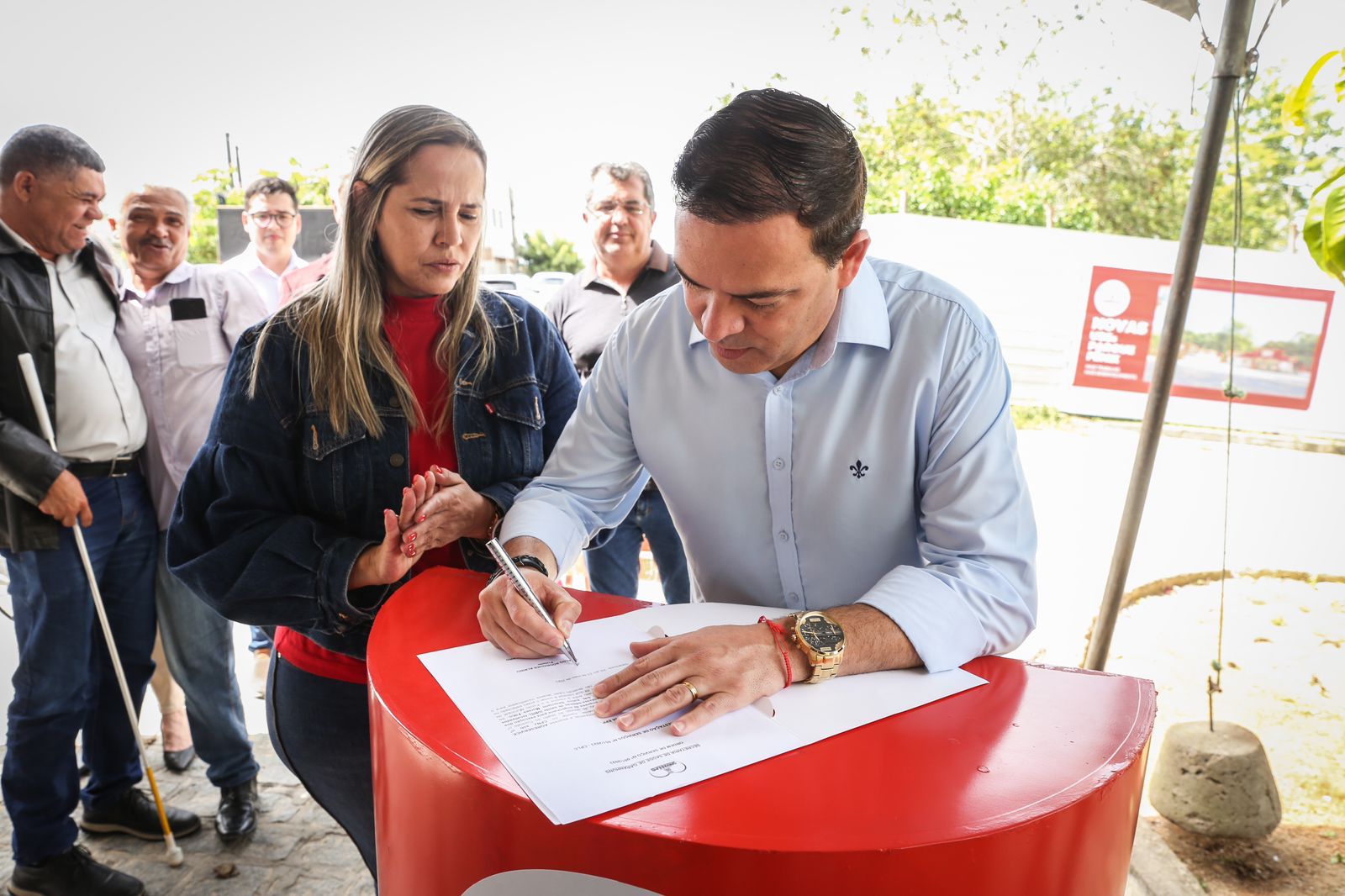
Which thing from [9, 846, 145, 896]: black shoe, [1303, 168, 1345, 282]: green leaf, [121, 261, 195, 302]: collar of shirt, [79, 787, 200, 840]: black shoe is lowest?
[79, 787, 200, 840]: black shoe

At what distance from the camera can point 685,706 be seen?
3.17 feet

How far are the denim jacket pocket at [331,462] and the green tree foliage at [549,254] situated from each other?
1266 cm

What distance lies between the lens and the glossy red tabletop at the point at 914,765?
0.75m

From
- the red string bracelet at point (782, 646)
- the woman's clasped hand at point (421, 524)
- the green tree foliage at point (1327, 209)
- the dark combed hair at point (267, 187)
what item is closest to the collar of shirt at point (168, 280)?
the dark combed hair at point (267, 187)

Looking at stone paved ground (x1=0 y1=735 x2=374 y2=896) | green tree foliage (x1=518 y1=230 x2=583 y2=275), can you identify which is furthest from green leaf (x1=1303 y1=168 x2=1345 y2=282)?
green tree foliage (x1=518 y1=230 x2=583 y2=275)

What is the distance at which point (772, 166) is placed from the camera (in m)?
1.16

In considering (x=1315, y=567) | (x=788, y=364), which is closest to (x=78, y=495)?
(x=788, y=364)

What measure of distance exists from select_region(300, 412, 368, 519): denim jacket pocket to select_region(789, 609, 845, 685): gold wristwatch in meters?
0.86

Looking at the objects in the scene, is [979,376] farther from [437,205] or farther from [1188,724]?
[1188,724]

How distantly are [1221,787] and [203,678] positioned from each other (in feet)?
11.7

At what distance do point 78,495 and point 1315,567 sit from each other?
7110 millimetres

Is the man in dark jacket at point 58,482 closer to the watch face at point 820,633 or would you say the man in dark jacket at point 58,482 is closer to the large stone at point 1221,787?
the watch face at point 820,633

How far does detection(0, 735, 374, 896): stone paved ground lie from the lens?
272cm

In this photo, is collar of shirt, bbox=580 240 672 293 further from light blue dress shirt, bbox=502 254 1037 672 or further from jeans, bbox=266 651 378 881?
jeans, bbox=266 651 378 881
